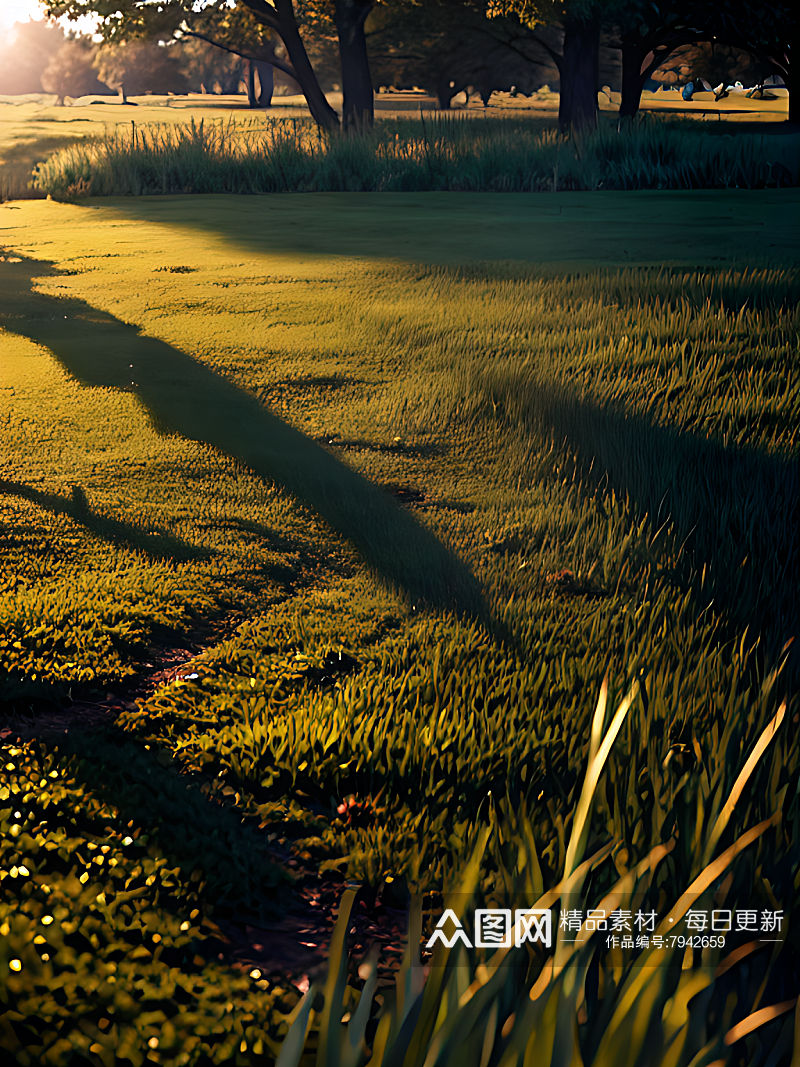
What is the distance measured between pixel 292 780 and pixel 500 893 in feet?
2.76

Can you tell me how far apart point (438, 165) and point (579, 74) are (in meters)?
9.31

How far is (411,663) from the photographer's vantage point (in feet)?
10.7

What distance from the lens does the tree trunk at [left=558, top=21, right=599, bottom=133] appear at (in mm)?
24844

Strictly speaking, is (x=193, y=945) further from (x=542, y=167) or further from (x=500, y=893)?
(x=542, y=167)

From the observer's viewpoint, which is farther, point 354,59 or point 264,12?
point 354,59

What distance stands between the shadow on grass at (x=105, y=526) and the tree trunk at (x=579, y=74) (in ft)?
76.8

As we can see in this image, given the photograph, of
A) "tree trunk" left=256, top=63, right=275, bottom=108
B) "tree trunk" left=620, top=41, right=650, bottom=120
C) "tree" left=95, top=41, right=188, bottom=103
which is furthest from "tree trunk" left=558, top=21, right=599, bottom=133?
"tree" left=95, top=41, right=188, bottom=103

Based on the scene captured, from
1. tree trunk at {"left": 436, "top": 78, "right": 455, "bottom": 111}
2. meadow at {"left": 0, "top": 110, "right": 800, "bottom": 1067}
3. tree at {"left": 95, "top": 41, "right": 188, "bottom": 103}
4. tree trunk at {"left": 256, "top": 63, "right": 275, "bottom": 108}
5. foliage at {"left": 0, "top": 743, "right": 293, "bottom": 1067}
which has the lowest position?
foliage at {"left": 0, "top": 743, "right": 293, "bottom": 1067}

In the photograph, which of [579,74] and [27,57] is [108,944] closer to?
[579,74]

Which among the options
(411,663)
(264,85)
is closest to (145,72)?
(264,85)

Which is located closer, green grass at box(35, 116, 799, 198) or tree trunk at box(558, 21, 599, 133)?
green grass at box(35, 116, 799, 198)

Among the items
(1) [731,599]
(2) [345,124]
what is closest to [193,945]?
(1) [731,599]

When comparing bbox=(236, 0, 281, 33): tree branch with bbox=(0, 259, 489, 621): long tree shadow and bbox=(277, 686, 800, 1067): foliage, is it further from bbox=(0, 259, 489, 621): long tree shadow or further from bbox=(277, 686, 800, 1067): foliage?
bbox=(277, 686, 800, 1067): foliage

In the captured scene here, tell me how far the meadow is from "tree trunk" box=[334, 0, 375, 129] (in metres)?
20.9
